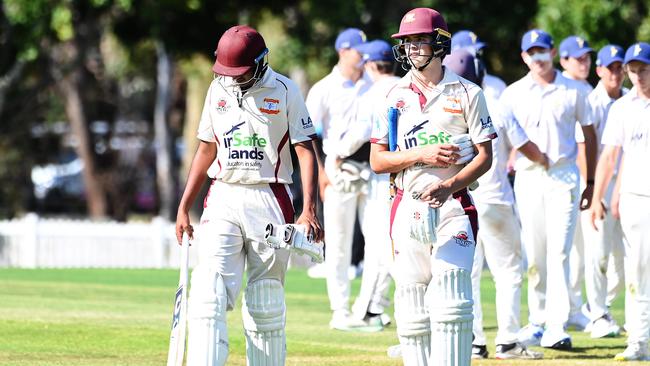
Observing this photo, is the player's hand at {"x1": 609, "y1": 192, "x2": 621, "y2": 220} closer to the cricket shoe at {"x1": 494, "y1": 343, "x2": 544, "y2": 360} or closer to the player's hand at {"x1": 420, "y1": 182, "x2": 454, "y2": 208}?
the cricket shoe at {"x1": 494, "y1": 343, "x2": 544, "y2": 360}

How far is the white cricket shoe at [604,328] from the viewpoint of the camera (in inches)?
518

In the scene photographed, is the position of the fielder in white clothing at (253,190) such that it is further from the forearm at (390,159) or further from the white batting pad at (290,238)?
the forearm at (390,159)

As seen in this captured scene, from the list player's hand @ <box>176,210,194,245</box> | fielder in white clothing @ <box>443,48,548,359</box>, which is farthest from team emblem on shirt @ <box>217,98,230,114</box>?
fielder in white clothing @ <box>443,48,548,359</box>

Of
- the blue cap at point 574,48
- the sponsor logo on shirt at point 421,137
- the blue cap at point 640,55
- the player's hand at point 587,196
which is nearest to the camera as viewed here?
the sponsor logo on shirt at point 421,137

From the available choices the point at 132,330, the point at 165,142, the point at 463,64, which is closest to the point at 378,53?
the point at 463,64

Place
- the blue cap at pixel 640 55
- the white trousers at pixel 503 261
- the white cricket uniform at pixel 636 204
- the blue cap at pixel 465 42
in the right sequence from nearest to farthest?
the white cricket uniform at pixel 636 204
the blue cap at pixel 640 55
the white trousers at pixel 503 261
the blue cap at pixel 465 42

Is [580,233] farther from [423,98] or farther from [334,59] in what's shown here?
[334,59]

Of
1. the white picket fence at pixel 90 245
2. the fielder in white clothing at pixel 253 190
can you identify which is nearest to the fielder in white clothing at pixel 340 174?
the fielder in white clothing at pixel 253 190

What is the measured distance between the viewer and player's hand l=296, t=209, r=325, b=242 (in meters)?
8.84

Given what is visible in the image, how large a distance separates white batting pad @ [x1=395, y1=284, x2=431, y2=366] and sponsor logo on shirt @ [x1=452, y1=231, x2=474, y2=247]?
34 cm

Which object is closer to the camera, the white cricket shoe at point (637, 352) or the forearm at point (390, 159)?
the forearm at point (390, 159)

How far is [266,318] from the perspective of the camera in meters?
8.80

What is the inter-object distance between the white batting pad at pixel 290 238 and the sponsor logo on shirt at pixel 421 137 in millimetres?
799

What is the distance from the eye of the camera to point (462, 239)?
28.5 feet
